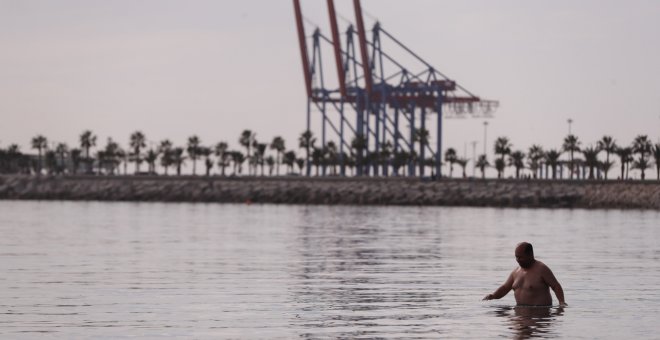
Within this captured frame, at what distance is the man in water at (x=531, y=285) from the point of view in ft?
79.4

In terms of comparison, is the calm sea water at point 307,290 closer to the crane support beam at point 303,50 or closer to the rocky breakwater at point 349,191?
the rocky breakwater at point 349,191

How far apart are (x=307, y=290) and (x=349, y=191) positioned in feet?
471

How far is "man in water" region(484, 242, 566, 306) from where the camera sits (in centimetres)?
2419

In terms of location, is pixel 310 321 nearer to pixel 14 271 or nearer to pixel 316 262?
pixel 14 271

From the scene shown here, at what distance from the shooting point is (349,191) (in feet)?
568

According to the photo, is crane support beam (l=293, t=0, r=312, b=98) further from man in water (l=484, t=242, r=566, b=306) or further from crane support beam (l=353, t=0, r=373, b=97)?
man in water (l=484, t=242, r=566, b=306)

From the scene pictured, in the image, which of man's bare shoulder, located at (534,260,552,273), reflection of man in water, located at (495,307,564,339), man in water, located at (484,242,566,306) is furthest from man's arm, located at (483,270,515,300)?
man's bare shoulder, located at (534,260,552,273)

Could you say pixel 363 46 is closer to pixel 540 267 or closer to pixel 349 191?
pixel 349 191

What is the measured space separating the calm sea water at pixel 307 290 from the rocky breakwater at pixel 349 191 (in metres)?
109

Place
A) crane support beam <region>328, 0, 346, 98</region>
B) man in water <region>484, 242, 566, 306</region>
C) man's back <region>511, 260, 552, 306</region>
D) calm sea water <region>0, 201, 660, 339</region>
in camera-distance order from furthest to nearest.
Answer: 1. crane support beam <region>328, 0, 346, 98</region>
2. man's back <region>511, 260, 552, 306</region>
3. man in water <region>484, 242, 566, 306</region>
4. calm sea water <region>0, 201, 660, 339</region>

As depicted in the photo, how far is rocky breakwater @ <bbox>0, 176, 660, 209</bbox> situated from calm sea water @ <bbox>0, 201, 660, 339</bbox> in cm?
10887

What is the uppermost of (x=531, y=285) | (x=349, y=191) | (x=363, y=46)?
(x=363, y=46)

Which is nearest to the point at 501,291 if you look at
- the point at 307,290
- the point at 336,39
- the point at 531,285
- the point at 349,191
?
the point at 531,285

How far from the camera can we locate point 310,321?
23172mm
